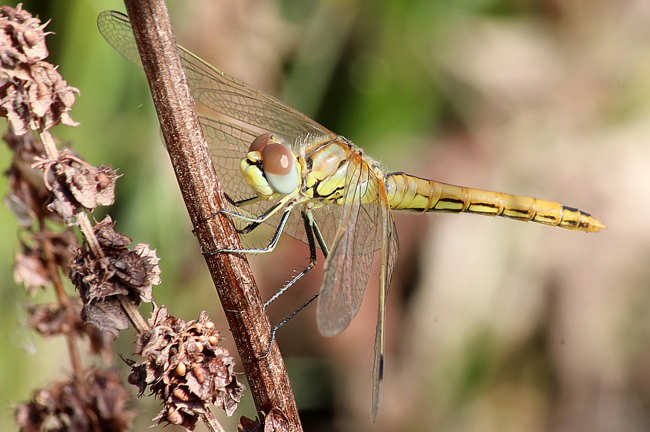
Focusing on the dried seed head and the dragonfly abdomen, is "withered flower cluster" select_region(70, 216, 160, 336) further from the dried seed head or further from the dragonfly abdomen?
the dragonfly abdomen

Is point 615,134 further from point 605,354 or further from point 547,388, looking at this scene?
point 547,388

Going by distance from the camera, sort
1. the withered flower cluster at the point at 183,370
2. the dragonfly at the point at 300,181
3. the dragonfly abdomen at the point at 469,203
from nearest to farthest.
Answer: the withered flower cluster at the point at 183,370, the dragonfly at the point at 300,181, the dragonfly abdomen at the point at 469,203

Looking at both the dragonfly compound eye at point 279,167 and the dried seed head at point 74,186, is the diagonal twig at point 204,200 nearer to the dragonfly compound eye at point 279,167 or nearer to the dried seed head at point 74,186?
the dried seed head at point 74,186

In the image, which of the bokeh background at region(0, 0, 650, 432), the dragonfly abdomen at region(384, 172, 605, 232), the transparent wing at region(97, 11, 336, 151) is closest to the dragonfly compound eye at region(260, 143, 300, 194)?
the transparent wing at region(97, 11, 336, 151)

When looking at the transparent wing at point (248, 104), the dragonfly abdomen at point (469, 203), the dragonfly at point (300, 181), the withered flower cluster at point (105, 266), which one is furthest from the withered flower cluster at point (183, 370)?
the dragonfly abdomen at point (469, 203)

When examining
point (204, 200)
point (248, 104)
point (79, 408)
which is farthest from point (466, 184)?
point (79, 408)

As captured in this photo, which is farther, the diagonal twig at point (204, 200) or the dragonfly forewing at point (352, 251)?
the dragonfly forewing at point (352, 251)

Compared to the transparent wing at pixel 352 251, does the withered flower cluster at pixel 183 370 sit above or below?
below
